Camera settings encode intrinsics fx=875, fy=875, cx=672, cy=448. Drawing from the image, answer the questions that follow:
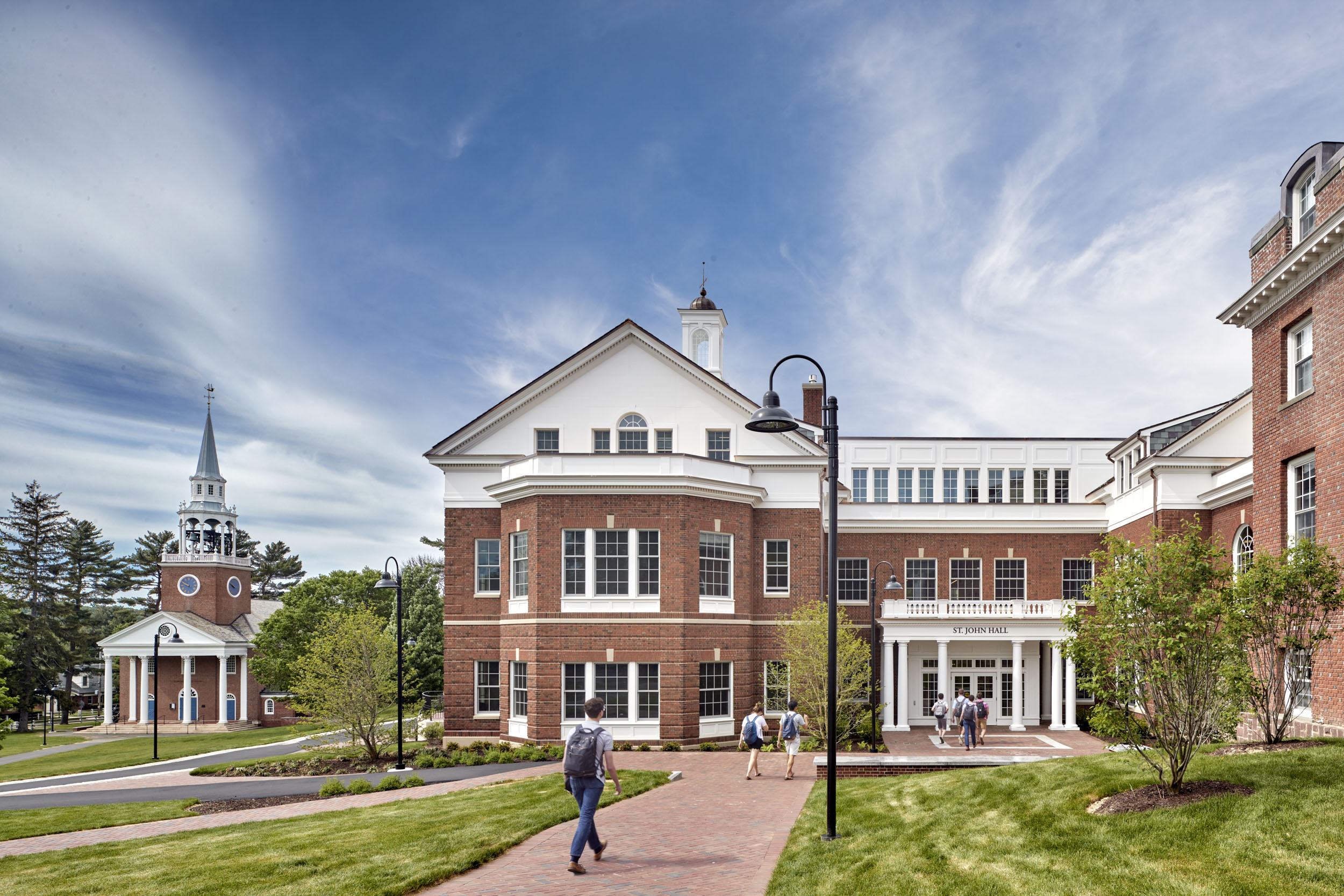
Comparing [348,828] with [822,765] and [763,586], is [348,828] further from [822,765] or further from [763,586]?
[763,586]

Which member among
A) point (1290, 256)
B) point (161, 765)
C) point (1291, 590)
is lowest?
point (161, 765)

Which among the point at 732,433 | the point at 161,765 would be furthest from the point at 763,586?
the point at 161,765

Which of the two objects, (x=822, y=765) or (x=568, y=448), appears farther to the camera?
(x=568, y=448)

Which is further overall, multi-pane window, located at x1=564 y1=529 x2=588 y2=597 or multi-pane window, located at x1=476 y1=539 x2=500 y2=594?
multi-pane window, located at x1=476 y1=539 x2=500 y2=594

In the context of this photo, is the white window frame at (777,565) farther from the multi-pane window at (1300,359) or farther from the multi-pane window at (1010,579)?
the multi-pane window at (1300,359)

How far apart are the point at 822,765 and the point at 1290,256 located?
13929 millimetres

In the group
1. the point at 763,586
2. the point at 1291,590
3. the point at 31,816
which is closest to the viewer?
the point at 1291,590

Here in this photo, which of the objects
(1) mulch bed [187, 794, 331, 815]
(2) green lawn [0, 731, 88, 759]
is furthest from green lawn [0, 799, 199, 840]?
(2) green lawn [0, 731, 88, 759]

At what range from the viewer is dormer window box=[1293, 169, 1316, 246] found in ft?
59.1

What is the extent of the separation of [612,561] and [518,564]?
326 cm

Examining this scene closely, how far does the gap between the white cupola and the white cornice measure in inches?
727

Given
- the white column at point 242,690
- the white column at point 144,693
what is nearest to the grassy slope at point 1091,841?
the white column at point 242,690

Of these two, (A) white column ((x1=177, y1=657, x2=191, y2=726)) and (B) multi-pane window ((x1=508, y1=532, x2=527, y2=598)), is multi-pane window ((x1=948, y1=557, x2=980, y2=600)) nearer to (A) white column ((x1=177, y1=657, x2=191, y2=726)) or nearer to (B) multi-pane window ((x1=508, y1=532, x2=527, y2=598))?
(B) multi-pane window ((x1=508, y1=532, x2=527, y2=598))

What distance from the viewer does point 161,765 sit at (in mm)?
31375
